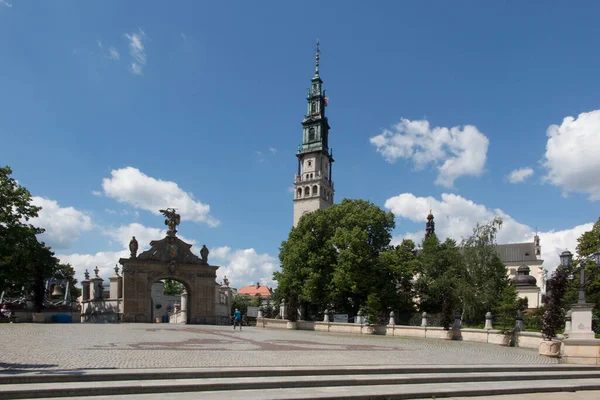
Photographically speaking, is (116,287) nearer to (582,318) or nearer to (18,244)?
(18,244)

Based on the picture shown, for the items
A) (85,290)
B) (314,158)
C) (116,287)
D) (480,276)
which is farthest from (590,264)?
(314,158)

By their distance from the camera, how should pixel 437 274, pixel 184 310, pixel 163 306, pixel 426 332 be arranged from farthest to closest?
1. pixel 163 306
2. pixel 437 274
3. pixel 184 310
4. pixel 426 332

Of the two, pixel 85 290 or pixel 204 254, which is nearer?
pixel 85 290

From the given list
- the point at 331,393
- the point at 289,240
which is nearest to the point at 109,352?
the point at 331,393

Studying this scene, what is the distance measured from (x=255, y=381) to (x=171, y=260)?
35.9 m

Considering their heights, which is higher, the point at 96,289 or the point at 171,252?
the point at 171,252

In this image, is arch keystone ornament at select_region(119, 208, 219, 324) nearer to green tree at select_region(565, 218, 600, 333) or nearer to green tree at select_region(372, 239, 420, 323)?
green tree at select_region(372, 239, 420, 323)

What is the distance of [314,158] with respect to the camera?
99.6m

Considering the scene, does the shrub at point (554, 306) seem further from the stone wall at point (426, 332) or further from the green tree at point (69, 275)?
the green tree at point (69, 275)

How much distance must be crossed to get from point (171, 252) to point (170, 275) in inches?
82.2

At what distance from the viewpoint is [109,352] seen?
1478 centimetres

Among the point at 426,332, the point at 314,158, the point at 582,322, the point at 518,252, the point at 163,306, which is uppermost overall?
the point at 314,158

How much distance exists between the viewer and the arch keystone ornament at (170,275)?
42.2 meters

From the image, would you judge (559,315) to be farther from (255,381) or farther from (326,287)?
(326,287)
